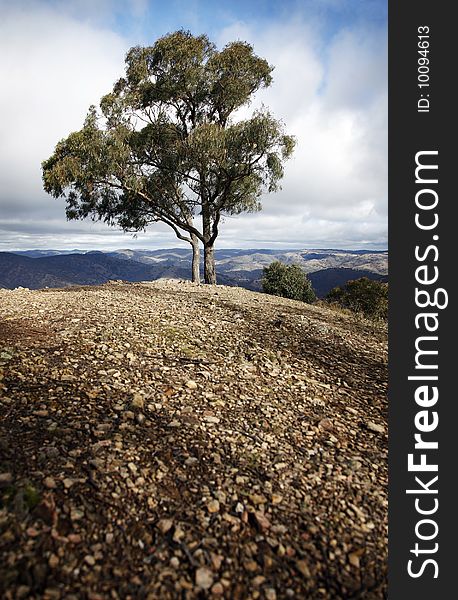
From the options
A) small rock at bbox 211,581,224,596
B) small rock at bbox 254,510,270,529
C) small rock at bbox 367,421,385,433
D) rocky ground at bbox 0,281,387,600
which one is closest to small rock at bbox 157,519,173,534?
rocky ground at bbox 0,281,387,600

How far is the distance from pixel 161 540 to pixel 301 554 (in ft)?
3.88

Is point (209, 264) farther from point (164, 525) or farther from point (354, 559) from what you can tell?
point (354, 559)

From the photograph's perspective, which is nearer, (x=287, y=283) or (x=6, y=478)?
(x=6, y=478)

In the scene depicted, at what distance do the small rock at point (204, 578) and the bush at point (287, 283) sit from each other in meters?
28.1

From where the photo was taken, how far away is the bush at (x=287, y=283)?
30625mm

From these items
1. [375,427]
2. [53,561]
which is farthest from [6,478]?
[375,427]

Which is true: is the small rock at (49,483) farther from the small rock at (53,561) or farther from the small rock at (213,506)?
the small rock at (213,506)

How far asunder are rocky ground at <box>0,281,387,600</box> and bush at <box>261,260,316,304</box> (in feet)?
77.2

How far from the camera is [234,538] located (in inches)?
117

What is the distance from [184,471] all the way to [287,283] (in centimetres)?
2826

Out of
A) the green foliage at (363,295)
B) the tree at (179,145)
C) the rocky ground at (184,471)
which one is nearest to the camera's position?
the rocky ground at (184,471)

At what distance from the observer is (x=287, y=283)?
102 feet

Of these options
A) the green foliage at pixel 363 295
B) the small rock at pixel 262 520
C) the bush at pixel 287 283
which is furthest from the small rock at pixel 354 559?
the green foliage at pixel 363 295

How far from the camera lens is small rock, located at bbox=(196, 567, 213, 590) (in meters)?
2.54
